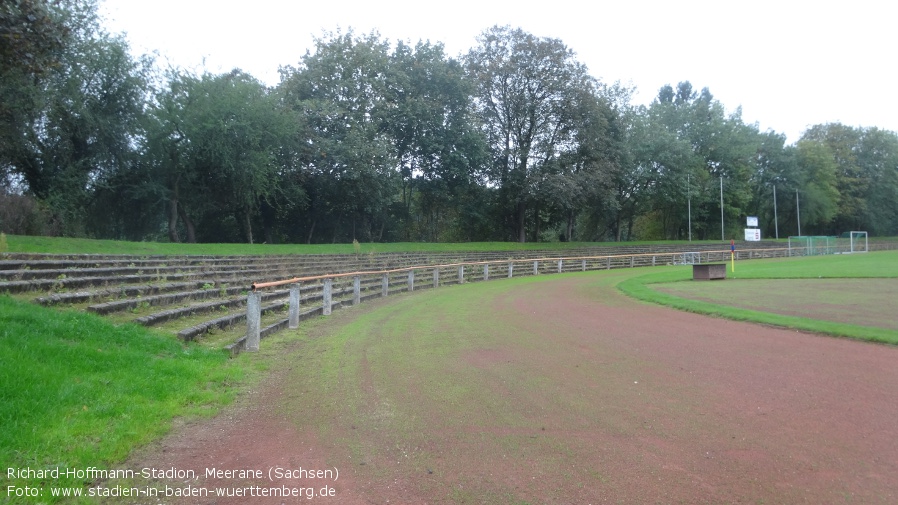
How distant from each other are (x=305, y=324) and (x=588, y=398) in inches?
318

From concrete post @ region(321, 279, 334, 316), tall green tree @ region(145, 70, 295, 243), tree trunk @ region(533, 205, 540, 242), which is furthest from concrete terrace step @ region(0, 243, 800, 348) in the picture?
tree trunk @ region(533, 205, 540, 242)

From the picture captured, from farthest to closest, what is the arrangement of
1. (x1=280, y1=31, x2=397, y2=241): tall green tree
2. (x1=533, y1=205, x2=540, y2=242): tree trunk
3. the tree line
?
(x1=533, y1=205, x2=540, y2=242): tree trunk < (x1=280, y1=31, x2=397, y2=241): tall green tree < the tree line

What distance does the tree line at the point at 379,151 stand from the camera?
25.5m

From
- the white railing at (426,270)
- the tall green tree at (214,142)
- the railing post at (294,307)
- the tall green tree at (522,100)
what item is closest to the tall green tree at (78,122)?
the tall green tree at (214,142)

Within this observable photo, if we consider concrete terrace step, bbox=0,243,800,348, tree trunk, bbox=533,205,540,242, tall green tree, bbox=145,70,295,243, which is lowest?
concrete terrace step, bbox=0,243,800,348

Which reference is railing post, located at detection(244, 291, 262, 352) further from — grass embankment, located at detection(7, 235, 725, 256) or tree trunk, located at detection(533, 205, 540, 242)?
tree trunk, located at detection(533, 205, 540, 242)

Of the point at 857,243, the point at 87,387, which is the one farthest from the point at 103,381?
the point at 857,243

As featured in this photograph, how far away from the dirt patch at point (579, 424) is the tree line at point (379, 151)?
29.8 ft

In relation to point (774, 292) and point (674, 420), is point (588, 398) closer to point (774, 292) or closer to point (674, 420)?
point (674, 420)

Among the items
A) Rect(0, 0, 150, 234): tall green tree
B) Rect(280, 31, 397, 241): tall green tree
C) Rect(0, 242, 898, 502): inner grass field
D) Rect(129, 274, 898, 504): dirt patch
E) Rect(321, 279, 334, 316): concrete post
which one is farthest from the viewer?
Rect(280, 31, 397, 241): tall green tree

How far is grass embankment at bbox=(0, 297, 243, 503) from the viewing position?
463 cm

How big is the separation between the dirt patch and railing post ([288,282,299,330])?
2795 mm

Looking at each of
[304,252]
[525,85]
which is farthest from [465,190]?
[304,252]

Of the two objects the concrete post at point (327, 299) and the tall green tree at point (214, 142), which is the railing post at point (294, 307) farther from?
the tall green tree at point (214, 142)
